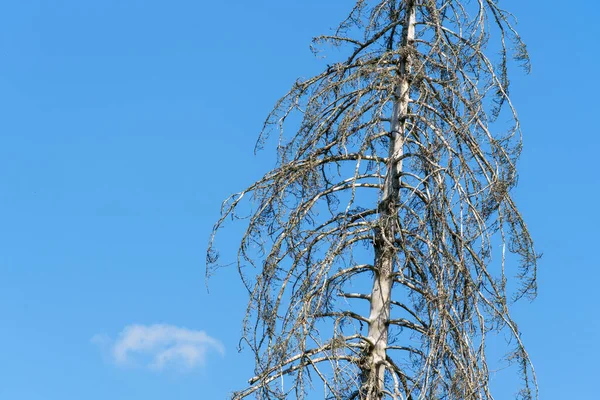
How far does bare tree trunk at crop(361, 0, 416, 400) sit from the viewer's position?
322 inches

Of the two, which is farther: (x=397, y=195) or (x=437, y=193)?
(x=397, y=195)

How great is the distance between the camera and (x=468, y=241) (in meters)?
8.20

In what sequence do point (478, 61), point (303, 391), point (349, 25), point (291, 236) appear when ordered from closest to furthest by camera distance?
point (303, 391)
point (291, 236)
point (478, 61)
point (349, 25)

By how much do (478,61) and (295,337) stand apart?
2.92 meters

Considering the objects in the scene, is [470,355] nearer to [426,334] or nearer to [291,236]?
[426,334]

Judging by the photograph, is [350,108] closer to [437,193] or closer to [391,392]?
[437,193]

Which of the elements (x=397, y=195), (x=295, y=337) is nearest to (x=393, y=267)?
→ (x=397, y=195)

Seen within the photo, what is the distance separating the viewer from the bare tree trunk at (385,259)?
817cm

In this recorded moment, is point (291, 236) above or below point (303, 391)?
above

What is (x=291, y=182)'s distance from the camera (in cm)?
868

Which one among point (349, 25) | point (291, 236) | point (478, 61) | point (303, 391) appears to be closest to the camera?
point (303, 391)

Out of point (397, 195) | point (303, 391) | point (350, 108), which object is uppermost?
point (350, 108)

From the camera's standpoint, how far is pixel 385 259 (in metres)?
8.53

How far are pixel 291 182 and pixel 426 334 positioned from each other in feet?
5.61
